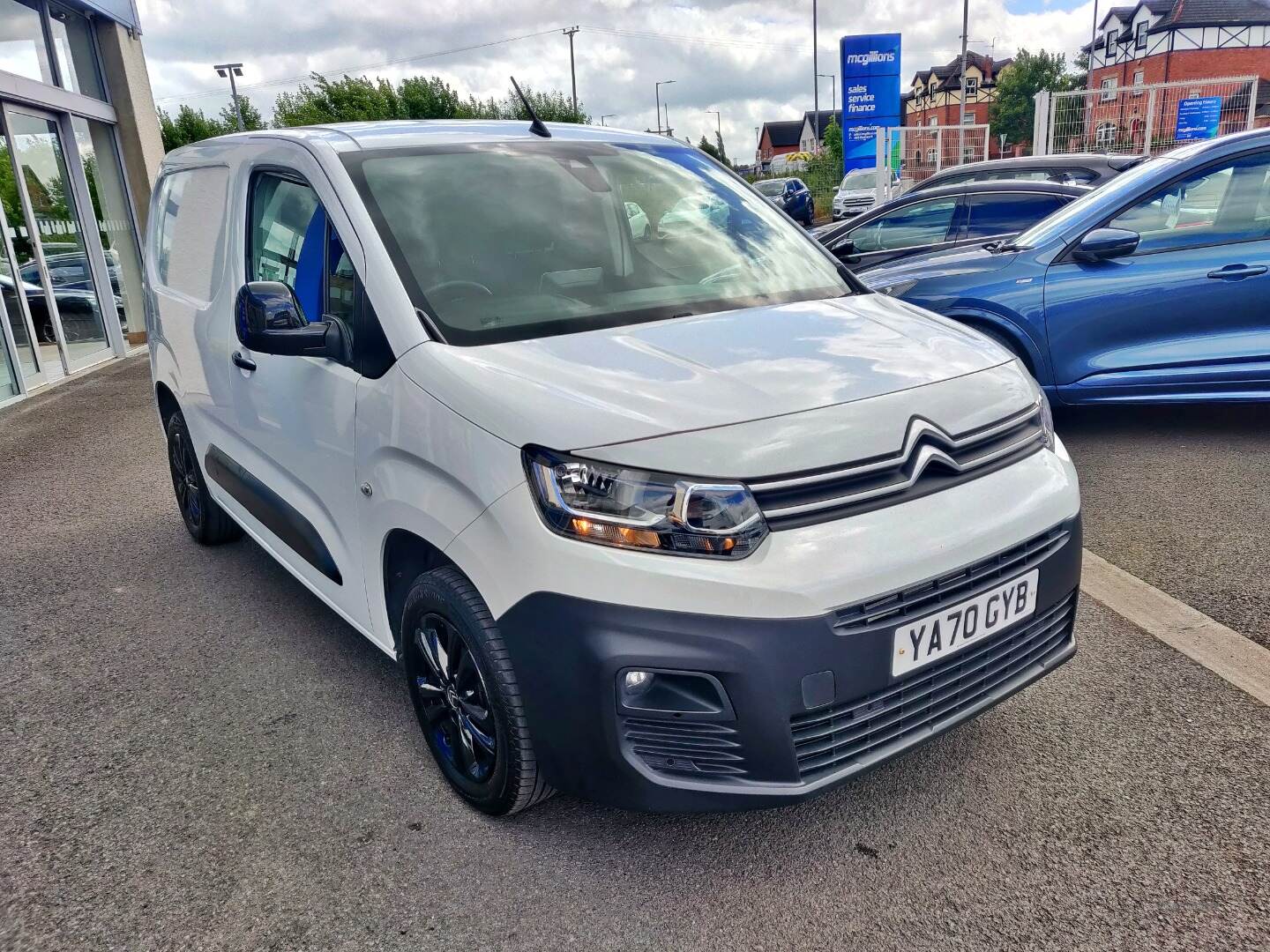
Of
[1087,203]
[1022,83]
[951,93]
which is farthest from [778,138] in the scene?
[1087,203]

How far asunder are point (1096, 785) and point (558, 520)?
159 cm

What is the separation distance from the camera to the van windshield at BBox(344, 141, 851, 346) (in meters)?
2.61

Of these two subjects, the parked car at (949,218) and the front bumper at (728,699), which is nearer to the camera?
the front bumper at (728,699)

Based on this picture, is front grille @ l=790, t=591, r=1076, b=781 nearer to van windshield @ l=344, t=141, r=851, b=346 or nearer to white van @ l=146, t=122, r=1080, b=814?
white van @ l=146, t=122, r=1080, b=814

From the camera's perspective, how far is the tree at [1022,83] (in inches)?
2414

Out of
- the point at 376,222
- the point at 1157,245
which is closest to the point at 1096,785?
the point at 376,222

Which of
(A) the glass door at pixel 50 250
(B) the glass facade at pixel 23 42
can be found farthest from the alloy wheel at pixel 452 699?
(B) the glass facade at pixel 23 42

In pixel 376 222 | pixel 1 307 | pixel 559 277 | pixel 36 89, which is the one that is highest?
pixel 36 89

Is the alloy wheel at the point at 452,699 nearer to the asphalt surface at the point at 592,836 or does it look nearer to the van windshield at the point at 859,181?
the asphalt surface at the point at 592,836

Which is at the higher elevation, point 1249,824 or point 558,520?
point 558,520

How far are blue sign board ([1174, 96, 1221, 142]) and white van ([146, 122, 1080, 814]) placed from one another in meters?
16.5

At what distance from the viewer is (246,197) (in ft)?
11.2

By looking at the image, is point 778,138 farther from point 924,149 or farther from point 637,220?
point 637,220

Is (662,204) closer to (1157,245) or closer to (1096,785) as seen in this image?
(1096,785)
